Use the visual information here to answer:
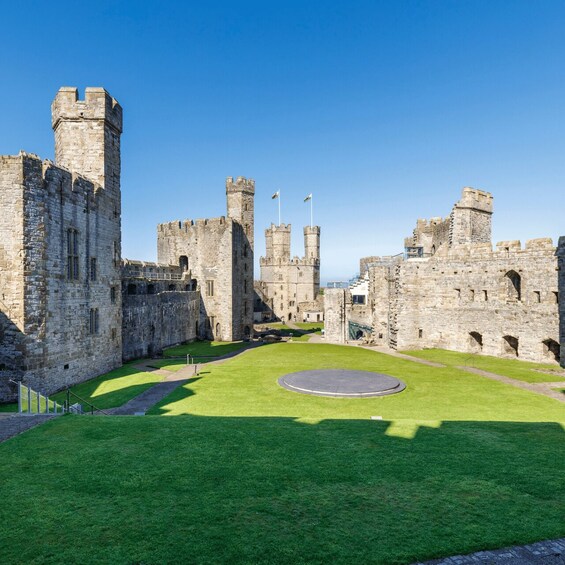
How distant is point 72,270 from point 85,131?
8.68m

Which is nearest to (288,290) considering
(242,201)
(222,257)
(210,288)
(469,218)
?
(242,201)

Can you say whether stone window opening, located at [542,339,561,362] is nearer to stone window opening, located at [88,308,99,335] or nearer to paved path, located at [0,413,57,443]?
paved path, located at [0,413,57,443]

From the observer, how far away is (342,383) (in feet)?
63.2

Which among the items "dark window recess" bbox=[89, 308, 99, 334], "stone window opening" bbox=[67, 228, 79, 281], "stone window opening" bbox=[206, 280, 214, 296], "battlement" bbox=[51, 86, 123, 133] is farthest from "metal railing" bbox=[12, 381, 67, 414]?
"stone window opening" bbox=[206, 280, 214, 296]

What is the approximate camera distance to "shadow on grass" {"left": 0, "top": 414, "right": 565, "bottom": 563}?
5.49 meters

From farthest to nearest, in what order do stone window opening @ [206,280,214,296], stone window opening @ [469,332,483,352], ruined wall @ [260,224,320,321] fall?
ruined wall @ [260,224,320,321], stone window opening @ [206,280,214,296], stone window opening @ [469,332,483,352]

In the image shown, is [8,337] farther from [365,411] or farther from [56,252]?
[365,411]

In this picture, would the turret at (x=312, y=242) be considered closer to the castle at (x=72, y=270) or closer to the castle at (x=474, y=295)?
the castle at (x=474, y=295)

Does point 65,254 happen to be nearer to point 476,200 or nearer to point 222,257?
point 222,257

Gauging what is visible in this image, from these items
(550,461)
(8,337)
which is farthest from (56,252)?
(550,461)

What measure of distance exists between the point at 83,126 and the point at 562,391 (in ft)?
93.7

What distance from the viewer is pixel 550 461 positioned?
8.33m

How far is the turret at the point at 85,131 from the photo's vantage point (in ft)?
76.6

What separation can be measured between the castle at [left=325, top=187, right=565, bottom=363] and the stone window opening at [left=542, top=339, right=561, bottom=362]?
0.05 meters
